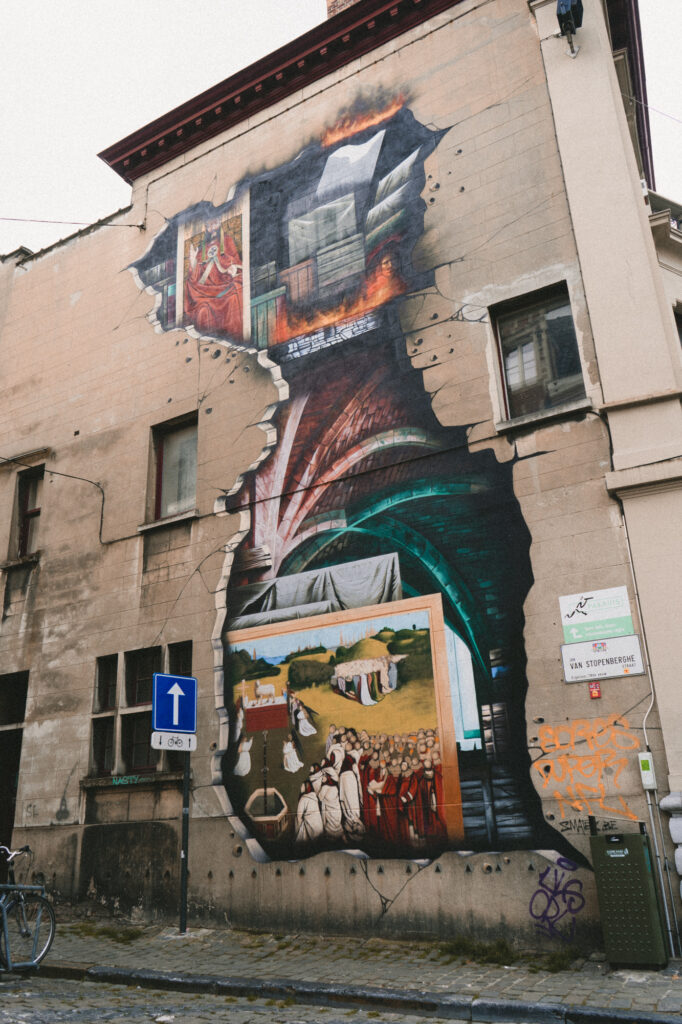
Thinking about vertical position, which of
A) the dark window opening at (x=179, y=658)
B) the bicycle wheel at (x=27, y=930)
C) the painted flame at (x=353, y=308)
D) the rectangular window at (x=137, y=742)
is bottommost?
the bicycle wheel at (x=27, y=930)

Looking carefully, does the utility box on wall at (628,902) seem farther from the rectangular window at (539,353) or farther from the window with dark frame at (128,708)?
the window with dark frame at (128,708)

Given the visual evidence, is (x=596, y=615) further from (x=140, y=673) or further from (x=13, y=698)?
(x=13, y=698)

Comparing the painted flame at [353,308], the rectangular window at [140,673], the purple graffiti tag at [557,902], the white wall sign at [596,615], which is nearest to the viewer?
the purple graffiti tag at [557,902]

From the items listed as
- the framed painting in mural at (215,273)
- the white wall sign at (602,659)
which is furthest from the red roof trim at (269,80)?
the white wall sign at (602,659)

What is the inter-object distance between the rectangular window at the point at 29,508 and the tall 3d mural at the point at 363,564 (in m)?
4.61

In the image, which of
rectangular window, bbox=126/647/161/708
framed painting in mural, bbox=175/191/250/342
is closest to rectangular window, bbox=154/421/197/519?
framed painting in mural, bbox=175/191/250/342

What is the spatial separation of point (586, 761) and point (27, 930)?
20.1ft

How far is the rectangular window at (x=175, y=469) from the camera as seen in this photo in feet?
45.1

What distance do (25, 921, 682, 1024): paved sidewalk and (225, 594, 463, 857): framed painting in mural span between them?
123 cm

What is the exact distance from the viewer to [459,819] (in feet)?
30.7

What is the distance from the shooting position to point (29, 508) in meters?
15.8

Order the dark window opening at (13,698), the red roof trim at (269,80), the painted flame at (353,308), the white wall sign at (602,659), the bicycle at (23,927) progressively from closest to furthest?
the bicycle at (23,927), the white wall sign at (602,659), the painted flame at (353,308), the red roof trim at (269,80), the dark window opening at (13,698)

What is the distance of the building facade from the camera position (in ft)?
30.1

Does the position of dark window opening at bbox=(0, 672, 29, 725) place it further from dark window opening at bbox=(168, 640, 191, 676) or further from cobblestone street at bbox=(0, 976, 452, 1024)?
cobblestone street at bbox=(0, 976, 452, 1024)
